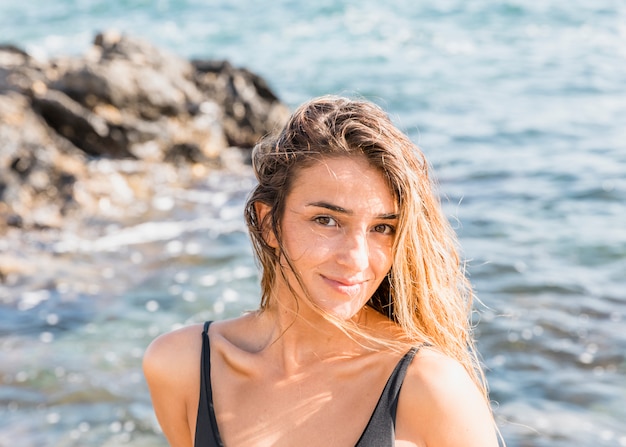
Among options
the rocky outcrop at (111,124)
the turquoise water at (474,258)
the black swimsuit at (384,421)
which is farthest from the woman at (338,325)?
the rocky outcrop at (111,124)

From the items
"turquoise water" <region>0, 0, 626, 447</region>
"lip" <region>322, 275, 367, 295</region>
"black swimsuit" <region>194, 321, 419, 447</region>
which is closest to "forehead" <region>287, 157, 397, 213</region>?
"lip" <region>322, 275, 367, 295</region>

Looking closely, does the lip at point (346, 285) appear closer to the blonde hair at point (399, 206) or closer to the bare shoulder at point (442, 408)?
the blonde hair at point (399, 206)

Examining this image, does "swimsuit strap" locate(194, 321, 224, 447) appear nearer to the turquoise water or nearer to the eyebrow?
the eyebrow

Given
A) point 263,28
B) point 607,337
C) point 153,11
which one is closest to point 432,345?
point 607,337

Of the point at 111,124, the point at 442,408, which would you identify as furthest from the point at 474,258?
the point at 442,408

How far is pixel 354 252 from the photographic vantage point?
106 inches

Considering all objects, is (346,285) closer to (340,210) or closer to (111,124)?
(340,210)

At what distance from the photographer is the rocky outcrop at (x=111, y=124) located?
A: 390 inches

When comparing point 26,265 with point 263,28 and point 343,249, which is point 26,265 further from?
point 263,28

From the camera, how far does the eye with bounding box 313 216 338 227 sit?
8.98ft

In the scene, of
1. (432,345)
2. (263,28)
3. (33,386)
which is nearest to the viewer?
(432,345)

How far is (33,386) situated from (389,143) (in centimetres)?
463

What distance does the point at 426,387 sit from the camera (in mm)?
2600

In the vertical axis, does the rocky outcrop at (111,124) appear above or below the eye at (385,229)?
below
